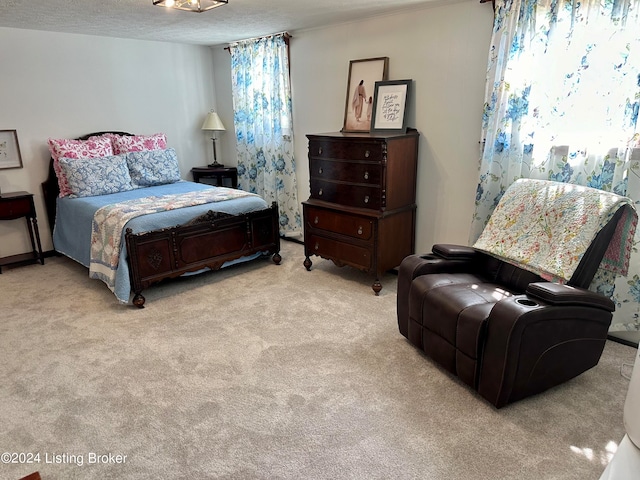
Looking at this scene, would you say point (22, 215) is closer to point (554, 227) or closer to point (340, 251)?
point (340, 251)

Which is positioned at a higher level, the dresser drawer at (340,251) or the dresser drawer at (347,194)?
the dresser drawer at (347,194)

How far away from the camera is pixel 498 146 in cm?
306

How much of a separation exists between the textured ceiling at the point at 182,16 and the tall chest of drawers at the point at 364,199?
979 millimetres

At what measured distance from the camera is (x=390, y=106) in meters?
3.69

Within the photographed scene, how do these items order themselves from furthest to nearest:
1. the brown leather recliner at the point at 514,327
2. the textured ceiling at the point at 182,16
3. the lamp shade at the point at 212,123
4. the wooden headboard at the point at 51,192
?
the lamp shade at the point at 212,123
the wooden headboard at the point at 51,192
the textured ceiling at the point at 182,16
the brown leather recliner at the point at 514,327

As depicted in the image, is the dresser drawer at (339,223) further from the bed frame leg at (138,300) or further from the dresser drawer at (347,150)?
the bed frame leg at (138,300)

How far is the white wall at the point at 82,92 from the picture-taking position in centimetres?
415

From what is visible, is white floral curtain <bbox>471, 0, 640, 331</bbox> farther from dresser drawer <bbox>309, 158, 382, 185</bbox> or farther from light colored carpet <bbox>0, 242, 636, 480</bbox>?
light colored carpet <bbox>0, 242, 636, 480</bbox>

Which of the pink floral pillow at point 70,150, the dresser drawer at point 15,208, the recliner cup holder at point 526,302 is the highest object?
the pink floral pillow at point 70,150

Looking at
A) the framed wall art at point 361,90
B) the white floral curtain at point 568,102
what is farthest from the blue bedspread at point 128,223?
the white floral curtain at point 568,102

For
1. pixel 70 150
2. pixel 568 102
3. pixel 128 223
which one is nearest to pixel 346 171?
pixel 568 102

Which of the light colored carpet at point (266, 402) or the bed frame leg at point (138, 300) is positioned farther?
the bed frame leg at point (138, 300)

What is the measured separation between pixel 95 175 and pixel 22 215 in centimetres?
77

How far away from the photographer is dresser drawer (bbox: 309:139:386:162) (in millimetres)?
3350
